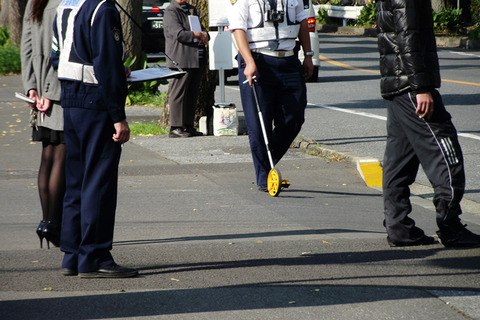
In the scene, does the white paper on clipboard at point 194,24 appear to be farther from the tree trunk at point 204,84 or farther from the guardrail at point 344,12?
the guardrail at point 344,12

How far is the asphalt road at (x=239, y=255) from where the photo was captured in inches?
171

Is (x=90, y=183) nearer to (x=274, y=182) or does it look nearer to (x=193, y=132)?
(x=274, y=182)

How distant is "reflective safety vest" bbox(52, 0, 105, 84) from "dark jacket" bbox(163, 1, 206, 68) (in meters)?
6.10

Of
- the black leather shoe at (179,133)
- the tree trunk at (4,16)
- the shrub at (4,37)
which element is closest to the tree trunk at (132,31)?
the black leather shoe at (179,133)

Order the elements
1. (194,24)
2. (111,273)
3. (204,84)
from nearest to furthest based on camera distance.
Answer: (111,273), (194,24), (204,84)

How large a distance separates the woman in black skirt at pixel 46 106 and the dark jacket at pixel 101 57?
790mm

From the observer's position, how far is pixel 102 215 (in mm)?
4855

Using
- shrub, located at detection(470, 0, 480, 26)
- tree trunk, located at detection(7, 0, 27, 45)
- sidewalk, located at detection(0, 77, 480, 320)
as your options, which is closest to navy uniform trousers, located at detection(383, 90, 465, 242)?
sidewalk, located at detection(0, 77, 480, 320)

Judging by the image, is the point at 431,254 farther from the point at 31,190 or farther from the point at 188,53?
the point at 188,53

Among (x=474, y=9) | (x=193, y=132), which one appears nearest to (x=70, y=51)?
(x=193, y=132)

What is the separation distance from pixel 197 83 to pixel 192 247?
19.9 ft

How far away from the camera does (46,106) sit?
18.1 ft

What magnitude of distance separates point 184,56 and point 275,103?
12.3 ft

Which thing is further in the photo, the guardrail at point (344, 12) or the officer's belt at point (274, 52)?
the guardrail at point (344, 12)
